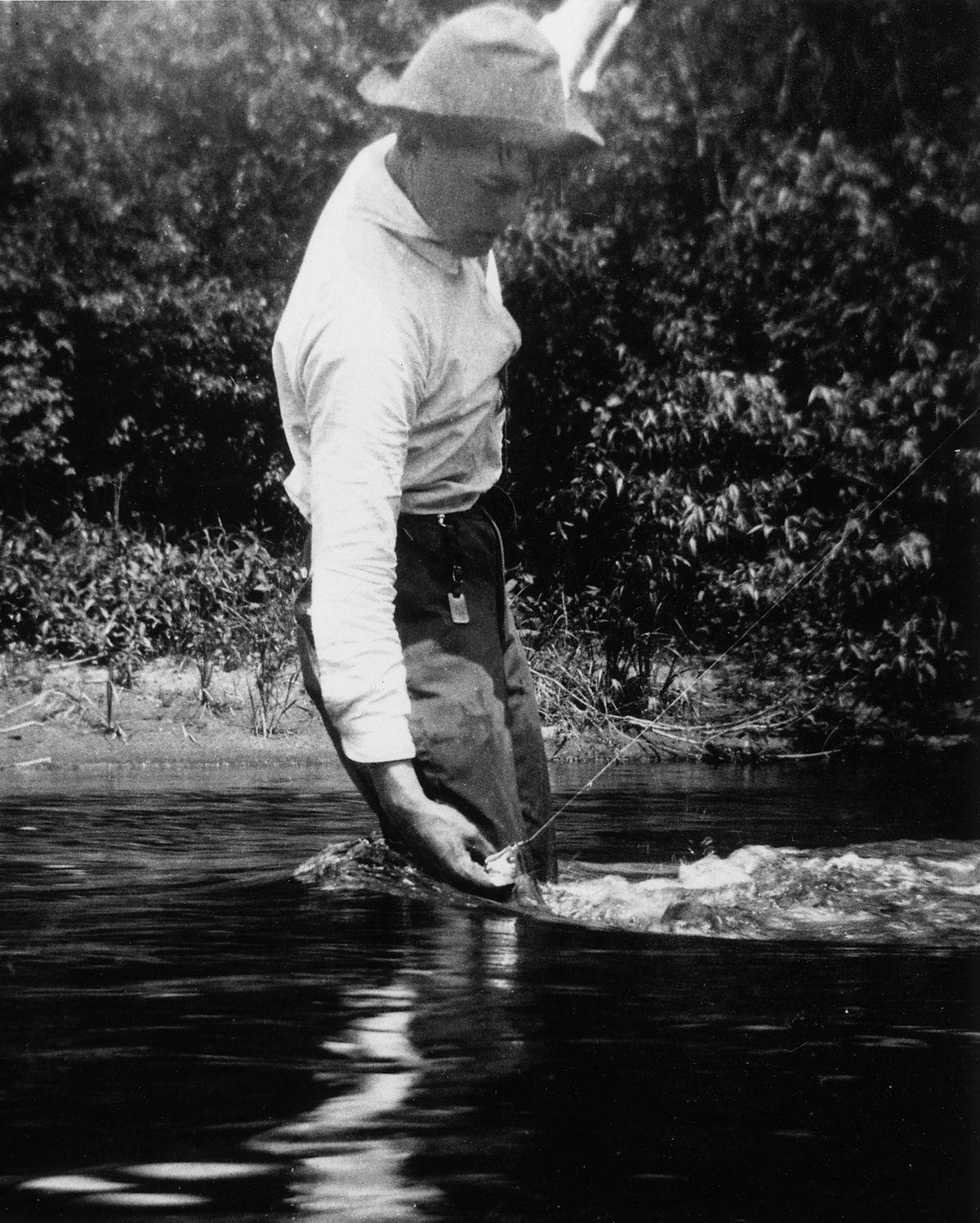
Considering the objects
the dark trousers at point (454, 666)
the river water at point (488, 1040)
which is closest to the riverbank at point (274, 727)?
the river water at point (488, 1040)

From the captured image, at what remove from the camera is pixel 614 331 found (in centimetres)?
1068

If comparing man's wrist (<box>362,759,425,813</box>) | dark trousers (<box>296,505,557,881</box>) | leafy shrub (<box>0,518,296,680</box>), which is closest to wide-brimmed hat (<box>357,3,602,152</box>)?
dark trousers (<box>296,505,557,881</box>)

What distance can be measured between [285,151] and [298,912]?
8170 mm

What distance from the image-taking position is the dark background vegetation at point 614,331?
9656 mm

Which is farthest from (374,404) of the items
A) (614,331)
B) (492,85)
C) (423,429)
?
(614,331)

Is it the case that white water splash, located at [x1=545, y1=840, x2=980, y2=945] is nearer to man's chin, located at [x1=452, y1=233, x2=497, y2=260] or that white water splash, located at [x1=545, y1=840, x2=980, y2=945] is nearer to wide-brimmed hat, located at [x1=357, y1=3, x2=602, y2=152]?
man's chin, located at [x1=452, y1=233, x2=497, y2=260]

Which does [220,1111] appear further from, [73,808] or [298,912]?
[73,808]

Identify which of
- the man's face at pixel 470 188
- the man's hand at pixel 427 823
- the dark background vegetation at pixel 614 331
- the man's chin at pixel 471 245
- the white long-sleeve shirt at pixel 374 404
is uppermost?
the dark background vegetation at pixel 614 331

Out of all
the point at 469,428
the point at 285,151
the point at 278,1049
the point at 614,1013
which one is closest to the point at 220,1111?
the point at 278,1049

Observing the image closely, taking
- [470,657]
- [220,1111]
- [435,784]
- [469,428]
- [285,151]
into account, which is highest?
[285,151]

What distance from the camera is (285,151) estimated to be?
11.0 meters

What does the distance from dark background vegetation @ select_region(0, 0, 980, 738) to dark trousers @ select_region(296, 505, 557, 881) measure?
20.7 ft

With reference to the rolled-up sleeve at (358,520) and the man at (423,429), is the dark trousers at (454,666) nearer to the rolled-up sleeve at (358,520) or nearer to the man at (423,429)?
the man at (423,429)

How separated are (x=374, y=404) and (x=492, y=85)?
546 mm
